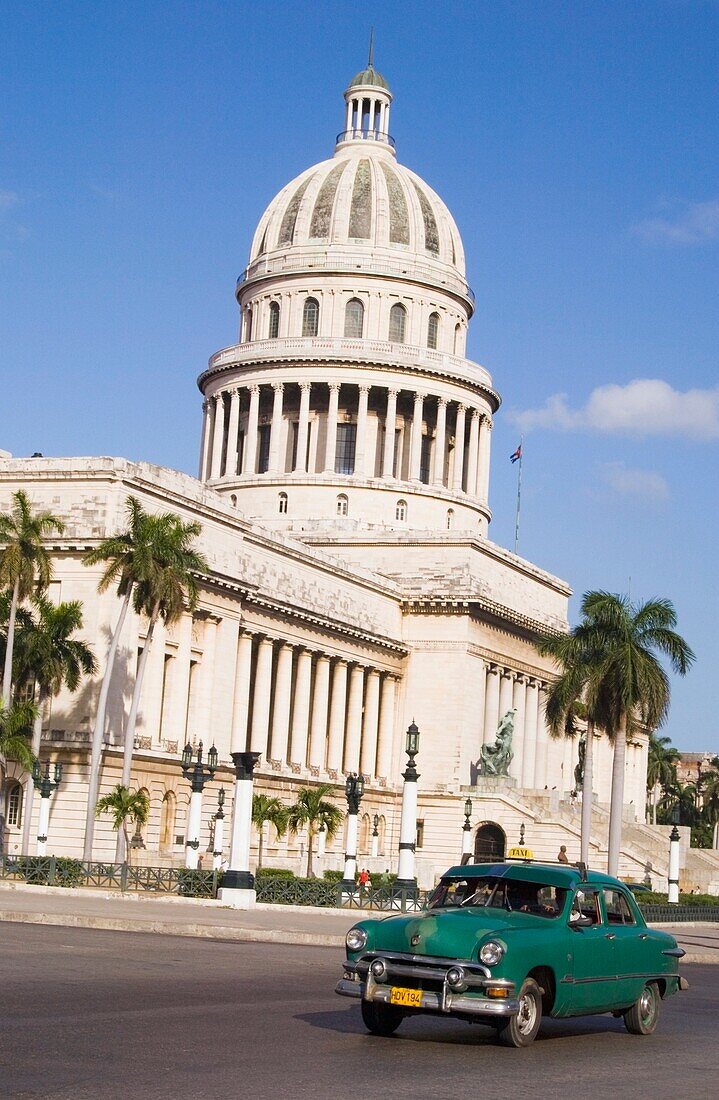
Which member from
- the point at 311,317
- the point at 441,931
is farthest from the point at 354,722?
the point at 441,931

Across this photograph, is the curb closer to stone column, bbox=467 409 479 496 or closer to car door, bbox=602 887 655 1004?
car door, bbox=602 887 655 1004

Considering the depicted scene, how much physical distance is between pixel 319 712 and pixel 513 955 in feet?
228

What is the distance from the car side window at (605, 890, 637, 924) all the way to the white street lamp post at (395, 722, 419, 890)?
30731 mm

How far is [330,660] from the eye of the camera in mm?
87375

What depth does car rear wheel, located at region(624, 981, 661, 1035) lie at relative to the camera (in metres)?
20.0

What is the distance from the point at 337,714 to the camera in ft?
289

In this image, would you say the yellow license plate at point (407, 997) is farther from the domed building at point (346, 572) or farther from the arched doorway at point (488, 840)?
the arched doorway at point (488, 840)

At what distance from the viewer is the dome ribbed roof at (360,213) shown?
366 feet

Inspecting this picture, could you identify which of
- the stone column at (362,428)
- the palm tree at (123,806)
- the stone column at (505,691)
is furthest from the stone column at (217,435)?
the palm tree at (123,806)

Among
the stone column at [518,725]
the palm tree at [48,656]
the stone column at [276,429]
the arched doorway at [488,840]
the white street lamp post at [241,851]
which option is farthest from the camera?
the stone column at [276,429]

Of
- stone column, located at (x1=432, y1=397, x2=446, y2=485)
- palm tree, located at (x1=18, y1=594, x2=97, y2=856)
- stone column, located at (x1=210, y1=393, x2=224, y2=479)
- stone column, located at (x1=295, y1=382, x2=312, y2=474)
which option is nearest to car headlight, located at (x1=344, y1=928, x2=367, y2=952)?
palm tree, located at (x1=18, y1=594, x2=97, y2=856)

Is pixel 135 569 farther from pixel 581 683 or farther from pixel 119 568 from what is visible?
pixel 581 683

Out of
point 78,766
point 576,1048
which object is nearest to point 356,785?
point 78,766

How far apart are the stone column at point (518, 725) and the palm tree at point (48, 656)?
4119 cm
